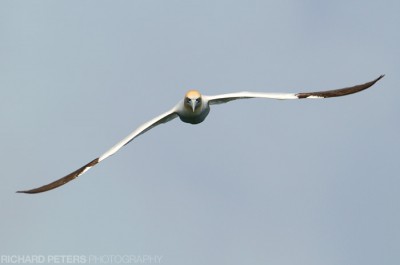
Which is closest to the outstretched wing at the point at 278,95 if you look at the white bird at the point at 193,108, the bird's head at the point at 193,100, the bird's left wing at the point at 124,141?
the white bird at the point at 193,108

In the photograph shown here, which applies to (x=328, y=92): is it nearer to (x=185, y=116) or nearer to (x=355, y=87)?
(x=355, y=87)

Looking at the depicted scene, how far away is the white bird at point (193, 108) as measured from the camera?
4966 centimetres

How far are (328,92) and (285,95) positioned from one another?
2.35 meters

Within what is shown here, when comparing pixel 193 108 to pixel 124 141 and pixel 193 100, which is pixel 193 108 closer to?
pixel 193 100

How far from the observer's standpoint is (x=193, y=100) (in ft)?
162

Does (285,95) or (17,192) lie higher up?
(285,95)

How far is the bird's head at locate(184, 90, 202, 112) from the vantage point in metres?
49.4

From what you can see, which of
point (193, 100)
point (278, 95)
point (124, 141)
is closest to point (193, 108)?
point (193, 100)

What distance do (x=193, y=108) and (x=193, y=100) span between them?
0.41 metres

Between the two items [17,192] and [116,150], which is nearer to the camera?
[17,192]

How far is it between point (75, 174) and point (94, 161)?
1.22m

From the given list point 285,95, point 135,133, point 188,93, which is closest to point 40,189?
point 135,133

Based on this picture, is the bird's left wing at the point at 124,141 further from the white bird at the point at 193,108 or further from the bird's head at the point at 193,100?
the bird's head at the point at 193,100

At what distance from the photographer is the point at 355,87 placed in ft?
164
